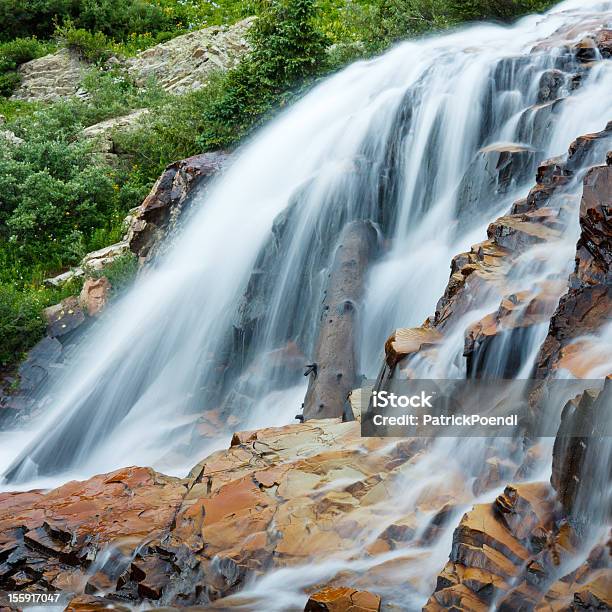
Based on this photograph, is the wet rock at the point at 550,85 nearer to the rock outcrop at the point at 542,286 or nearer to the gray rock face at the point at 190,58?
the rock outcrop at the point at 542,286

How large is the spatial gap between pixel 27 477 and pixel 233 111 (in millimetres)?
7104

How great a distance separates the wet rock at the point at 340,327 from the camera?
7.58 m

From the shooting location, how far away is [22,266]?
13336mm

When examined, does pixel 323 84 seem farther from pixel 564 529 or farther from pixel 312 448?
pixel 564 529

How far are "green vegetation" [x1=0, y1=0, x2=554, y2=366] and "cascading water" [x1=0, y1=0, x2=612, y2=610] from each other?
176 cm

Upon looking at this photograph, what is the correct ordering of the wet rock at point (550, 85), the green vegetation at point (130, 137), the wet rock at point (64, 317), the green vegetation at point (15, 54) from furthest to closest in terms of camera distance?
the green vegetation at point (15, 54) → the green vegetation at point (130, 137) → the wet rock at point (64, 317) → the wet rock at point (550, 85)

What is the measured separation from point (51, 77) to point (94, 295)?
425 inches

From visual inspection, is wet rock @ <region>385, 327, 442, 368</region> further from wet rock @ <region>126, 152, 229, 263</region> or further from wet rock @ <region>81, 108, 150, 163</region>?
wet rock @ <region>81, 108, 150, 163</region>

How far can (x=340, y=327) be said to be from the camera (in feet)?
26.8

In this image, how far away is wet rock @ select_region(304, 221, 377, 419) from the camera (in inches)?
299

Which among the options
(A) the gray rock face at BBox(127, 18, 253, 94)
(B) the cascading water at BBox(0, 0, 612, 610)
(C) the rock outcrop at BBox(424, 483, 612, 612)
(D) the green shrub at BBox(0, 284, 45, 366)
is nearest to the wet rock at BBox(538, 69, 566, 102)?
(B) the cascading water at BBox(0, 0, 612, 610)

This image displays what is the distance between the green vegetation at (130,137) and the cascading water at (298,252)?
5.77ft

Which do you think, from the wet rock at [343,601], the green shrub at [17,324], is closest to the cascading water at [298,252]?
the green shrub at [17,324]

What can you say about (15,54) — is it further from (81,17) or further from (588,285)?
(588,285)
